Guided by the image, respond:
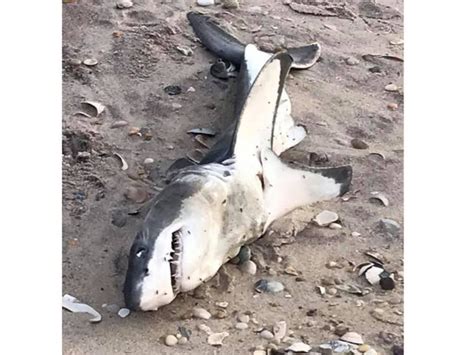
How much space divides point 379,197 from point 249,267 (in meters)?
0.59

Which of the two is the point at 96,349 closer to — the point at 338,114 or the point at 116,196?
the point at 116,196

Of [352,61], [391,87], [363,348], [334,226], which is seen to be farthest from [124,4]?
[363,348]

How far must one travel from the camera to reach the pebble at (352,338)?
Answer: 7.52 feet

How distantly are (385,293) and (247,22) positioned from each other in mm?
1657

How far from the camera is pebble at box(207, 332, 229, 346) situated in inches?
89.1

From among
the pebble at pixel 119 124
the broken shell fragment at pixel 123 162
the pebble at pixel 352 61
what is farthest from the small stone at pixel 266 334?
the pebble at pixel 352 61

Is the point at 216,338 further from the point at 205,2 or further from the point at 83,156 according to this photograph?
the point at 205,2

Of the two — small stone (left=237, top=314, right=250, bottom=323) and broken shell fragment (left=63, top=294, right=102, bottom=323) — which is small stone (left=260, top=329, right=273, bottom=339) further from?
broken shell fragment (left=63, top=294, right=102, bottom=323)

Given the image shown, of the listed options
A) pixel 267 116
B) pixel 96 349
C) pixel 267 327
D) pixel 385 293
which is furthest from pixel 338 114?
pixel 96 349

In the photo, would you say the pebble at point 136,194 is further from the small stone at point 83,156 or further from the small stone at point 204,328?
the small stone at point 204,328

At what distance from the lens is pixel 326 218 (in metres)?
2.75

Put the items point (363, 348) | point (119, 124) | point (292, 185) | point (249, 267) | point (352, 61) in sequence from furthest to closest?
point (352, 61), point (119, 124), point (292, 185), point (249, 267), point (363, 348)

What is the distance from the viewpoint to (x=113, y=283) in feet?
7.94

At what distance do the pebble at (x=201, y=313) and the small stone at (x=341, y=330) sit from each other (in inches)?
14.0
